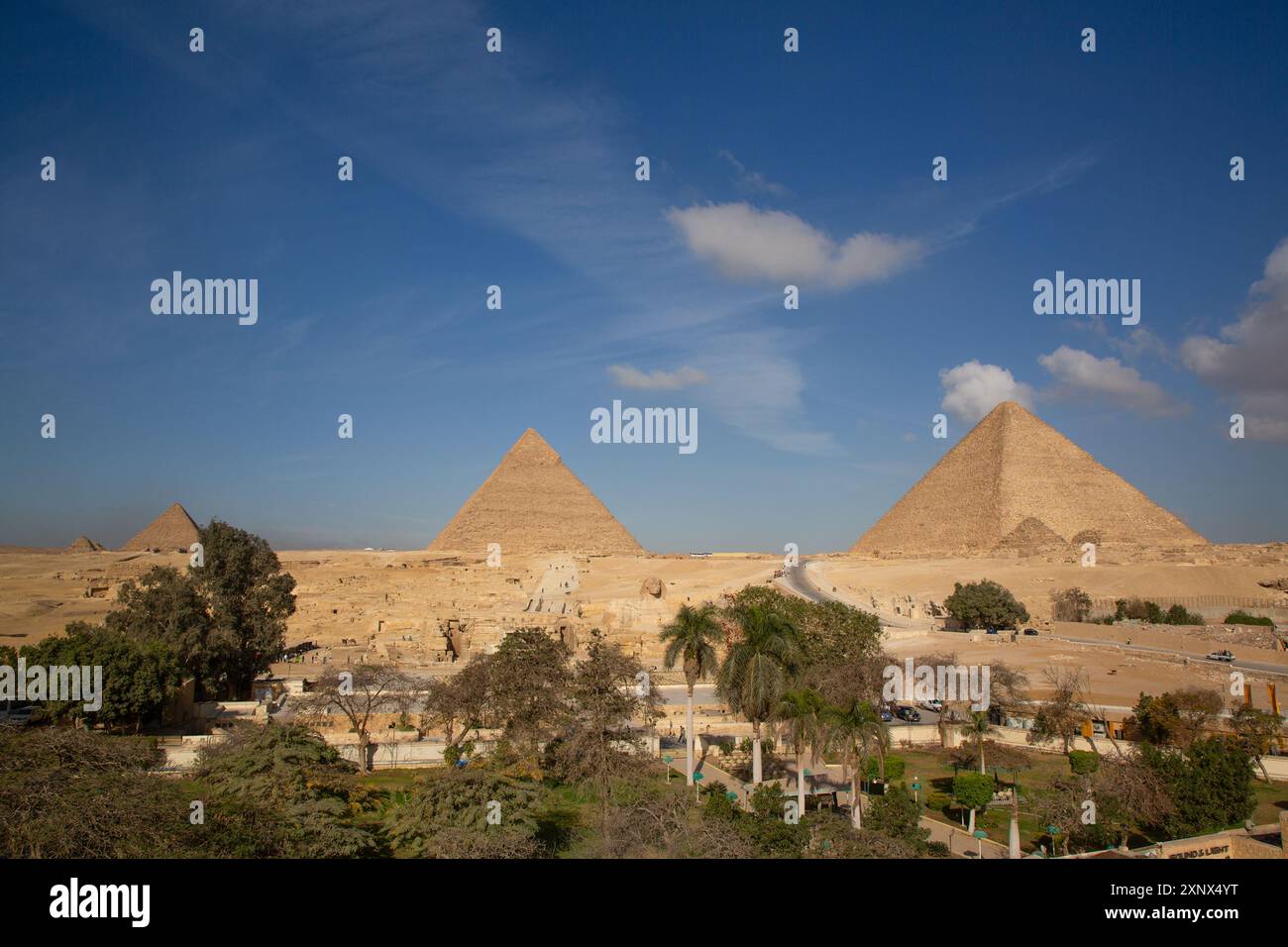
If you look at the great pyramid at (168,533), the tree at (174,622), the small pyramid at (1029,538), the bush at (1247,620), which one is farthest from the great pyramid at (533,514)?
the tree at (174,622)

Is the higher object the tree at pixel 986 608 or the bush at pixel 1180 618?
the tree at pixel 986 608

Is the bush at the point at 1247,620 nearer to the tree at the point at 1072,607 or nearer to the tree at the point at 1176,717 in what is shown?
the tree at the point at 1072,607

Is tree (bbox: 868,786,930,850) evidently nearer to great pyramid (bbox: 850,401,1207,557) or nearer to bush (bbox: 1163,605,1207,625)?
bush (bbox: 1163,605,1207,625)

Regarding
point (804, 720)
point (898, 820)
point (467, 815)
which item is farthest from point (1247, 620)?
point (467, 815)

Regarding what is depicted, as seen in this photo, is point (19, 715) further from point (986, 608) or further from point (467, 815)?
point (986, 608)
